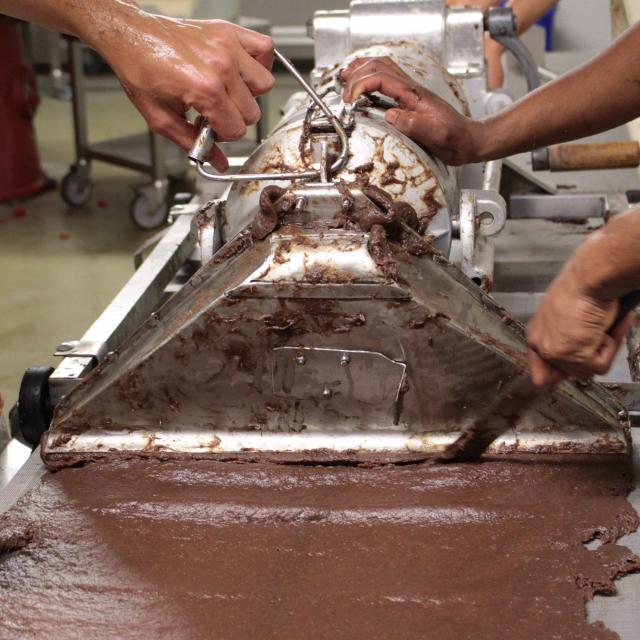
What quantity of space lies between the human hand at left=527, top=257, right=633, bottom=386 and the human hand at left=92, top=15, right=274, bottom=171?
0.64 m

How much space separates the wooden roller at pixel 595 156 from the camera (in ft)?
8.15

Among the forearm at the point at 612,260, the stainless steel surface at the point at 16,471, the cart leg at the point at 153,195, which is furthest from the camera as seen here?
the cart leg at the point at 153,195

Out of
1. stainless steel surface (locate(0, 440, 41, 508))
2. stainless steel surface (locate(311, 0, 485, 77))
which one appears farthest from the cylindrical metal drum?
stainless steel surface (locate(311, 0, 485, 77))

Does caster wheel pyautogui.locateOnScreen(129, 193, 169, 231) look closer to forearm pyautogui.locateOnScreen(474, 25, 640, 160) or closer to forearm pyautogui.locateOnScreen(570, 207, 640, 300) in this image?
forearm pyautogui.locateOnScreen(474, 25, 640, 160)

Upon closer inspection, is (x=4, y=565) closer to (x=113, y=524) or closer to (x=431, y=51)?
(x=113, y=524)

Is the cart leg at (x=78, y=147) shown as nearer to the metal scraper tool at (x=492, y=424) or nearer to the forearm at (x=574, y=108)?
the forearm at (x=574, y=108)

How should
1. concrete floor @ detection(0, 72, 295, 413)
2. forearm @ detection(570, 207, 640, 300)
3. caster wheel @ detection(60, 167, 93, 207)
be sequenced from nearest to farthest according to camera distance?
1. forearm @ detection(570, 207, 640, 300)
2. concrete floor @ detection(0, 72, 295, 413)
3. caster wheel @ detection(60, 167, 93, 207)

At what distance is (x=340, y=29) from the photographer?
8.43 feet

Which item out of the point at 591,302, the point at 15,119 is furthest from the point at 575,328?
the point at 15,119

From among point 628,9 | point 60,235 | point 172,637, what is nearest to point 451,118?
point 172,637

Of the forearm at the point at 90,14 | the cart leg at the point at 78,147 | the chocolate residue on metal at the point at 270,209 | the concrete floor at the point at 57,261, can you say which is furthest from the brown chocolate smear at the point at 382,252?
the cart leg at the point at 78,147

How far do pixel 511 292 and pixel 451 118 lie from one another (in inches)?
23.9

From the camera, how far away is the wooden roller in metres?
2.48

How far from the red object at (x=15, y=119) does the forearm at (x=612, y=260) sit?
164 inches
